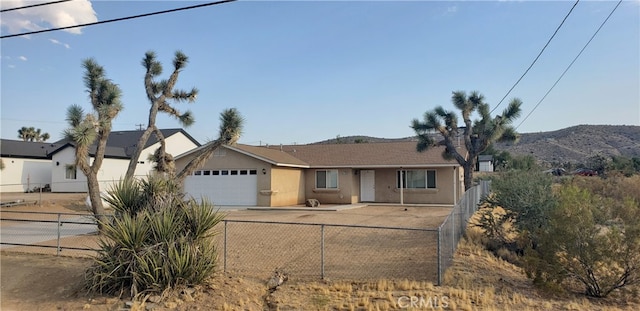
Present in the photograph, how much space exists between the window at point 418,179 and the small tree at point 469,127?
298 centimetres

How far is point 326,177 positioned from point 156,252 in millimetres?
19780

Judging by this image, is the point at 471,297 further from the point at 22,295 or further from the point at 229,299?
the point at 22,295

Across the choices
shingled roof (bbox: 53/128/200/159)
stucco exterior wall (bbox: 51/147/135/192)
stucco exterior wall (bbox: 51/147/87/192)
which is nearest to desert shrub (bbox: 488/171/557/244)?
stucco exterior wall (bbox: 51/147/135/192)

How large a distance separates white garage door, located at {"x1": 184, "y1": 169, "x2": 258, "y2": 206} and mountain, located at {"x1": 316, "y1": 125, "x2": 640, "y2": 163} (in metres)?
44.0

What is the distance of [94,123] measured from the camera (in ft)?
41.9

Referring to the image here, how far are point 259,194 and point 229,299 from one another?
16178 mm

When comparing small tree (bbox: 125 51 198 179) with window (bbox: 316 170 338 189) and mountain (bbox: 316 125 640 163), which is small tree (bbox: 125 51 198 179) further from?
mountain (bbox: 316 125 640 163)

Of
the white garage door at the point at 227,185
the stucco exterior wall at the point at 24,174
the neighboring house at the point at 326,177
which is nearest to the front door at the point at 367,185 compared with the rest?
the neighboring house at the point at 326,177

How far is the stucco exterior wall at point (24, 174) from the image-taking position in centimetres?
3519

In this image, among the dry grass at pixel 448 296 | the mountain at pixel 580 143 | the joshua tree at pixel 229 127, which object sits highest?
the mountain at pixel 580 143

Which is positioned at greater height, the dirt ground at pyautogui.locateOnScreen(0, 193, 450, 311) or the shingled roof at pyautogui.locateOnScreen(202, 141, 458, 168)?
the shingled roof at pyautogui.locateOnScreen(202, 141, 458, 168)

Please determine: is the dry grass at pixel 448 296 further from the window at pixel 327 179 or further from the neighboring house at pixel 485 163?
the neighboring house at pixel 485 163

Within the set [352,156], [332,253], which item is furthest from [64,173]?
[332,253]

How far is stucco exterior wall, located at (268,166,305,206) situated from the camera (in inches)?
913
